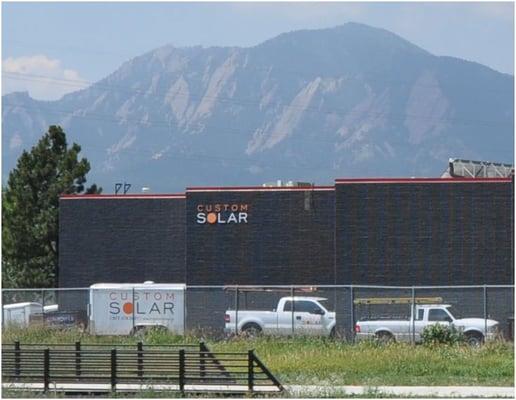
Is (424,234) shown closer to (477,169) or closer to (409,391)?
(477,169)

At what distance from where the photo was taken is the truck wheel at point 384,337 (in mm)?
35969

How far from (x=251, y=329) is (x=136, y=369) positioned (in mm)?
16415

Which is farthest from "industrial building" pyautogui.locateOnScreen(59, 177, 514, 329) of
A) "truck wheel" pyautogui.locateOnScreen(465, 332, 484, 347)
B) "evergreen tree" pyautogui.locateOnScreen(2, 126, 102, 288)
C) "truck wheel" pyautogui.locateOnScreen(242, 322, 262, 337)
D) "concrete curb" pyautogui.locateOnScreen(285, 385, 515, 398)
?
"concrete curb" pyautogui.locateOnScreen(285, 385, 515, 398)

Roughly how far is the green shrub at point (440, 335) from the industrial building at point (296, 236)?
16.8ft

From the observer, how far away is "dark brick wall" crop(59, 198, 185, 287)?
5378 cm

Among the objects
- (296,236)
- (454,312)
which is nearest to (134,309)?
(296,236)

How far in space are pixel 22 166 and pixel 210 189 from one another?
796 inches

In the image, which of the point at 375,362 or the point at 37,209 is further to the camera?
the point at 37,209

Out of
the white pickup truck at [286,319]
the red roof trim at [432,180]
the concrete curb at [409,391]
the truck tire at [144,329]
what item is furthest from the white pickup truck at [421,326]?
the concrete curb at [409,391]

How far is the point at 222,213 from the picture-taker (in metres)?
49.4

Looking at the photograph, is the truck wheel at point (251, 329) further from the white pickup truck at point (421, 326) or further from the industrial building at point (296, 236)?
the white pickup truck at point (421, 326)

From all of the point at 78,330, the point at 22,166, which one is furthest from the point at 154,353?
the point at 22,166

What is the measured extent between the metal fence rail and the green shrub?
10612mm

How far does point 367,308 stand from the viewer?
4216cm
